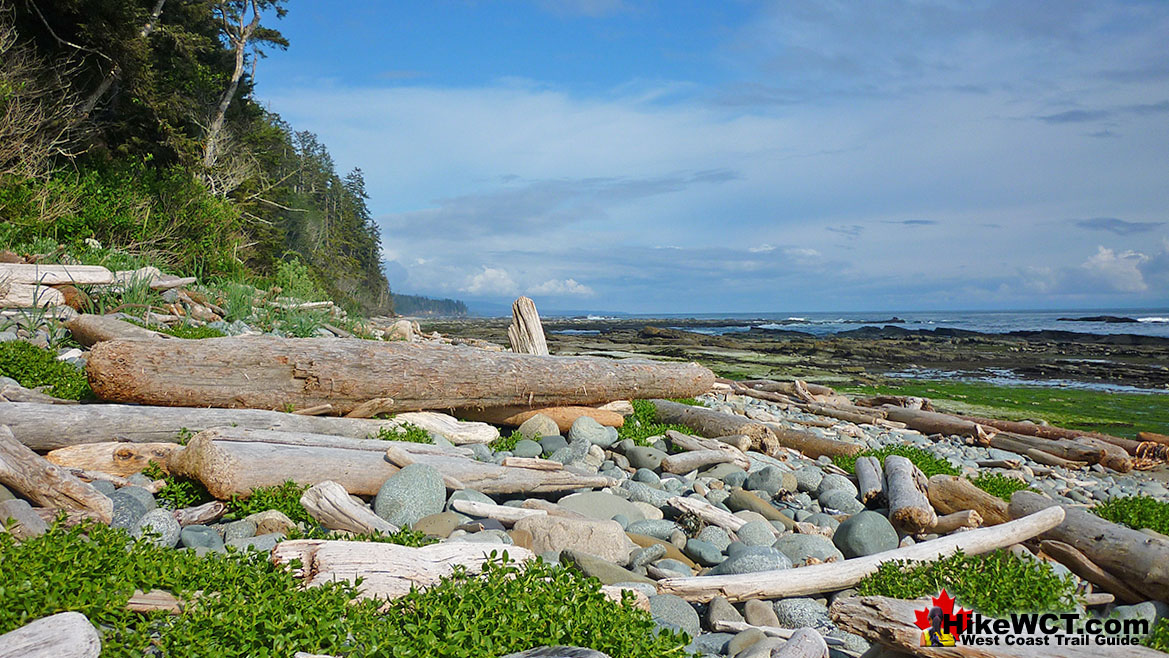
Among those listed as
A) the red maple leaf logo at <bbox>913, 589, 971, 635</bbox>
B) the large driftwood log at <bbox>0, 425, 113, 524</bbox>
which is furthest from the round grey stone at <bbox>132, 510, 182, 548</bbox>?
the red maple leaf logo at <bbox>913, 589, 971, 635</bbox>

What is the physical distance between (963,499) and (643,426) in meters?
4.59

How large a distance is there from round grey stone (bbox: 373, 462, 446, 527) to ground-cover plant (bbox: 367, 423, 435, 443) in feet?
4.26

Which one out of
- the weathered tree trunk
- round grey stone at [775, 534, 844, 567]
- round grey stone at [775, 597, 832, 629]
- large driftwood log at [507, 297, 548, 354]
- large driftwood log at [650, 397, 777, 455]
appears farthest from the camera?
large driftwood log at [507, 297, 548, 354]

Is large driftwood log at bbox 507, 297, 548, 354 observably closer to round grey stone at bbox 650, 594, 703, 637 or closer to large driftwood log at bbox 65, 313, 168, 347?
large driftwood log at bbox 65, 313, 168, 347

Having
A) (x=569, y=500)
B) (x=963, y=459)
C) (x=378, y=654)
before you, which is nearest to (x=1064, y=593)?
(x=569, y=500)

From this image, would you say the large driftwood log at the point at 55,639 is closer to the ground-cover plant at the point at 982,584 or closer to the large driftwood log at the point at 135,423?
the large driftwood log at the point at 135,423

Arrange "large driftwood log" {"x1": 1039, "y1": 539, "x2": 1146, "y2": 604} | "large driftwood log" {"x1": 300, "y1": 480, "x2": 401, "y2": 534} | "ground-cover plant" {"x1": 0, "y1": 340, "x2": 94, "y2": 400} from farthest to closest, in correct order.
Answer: "ground-cover plant" {"x1": 0, "y1": 340, "x2": 94, "y2": 400}, "large driftwood log" {"x1": 1039, "y1": 539, "x2": 1146, "y2": 604}, "large driftwood log" {"x1": 300, "y1": 480, "x2": 401, "y2": 534}

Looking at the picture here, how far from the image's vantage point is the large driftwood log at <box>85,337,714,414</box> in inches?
277

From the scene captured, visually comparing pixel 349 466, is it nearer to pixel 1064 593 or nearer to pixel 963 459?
pixel 1064 593

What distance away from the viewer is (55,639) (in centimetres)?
297

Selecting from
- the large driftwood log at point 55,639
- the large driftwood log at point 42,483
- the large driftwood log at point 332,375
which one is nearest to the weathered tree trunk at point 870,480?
the large driftwood log at point 332,375

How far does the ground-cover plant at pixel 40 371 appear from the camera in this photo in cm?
767

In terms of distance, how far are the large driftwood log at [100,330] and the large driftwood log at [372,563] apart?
7020 mm

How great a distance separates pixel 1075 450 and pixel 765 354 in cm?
2147
